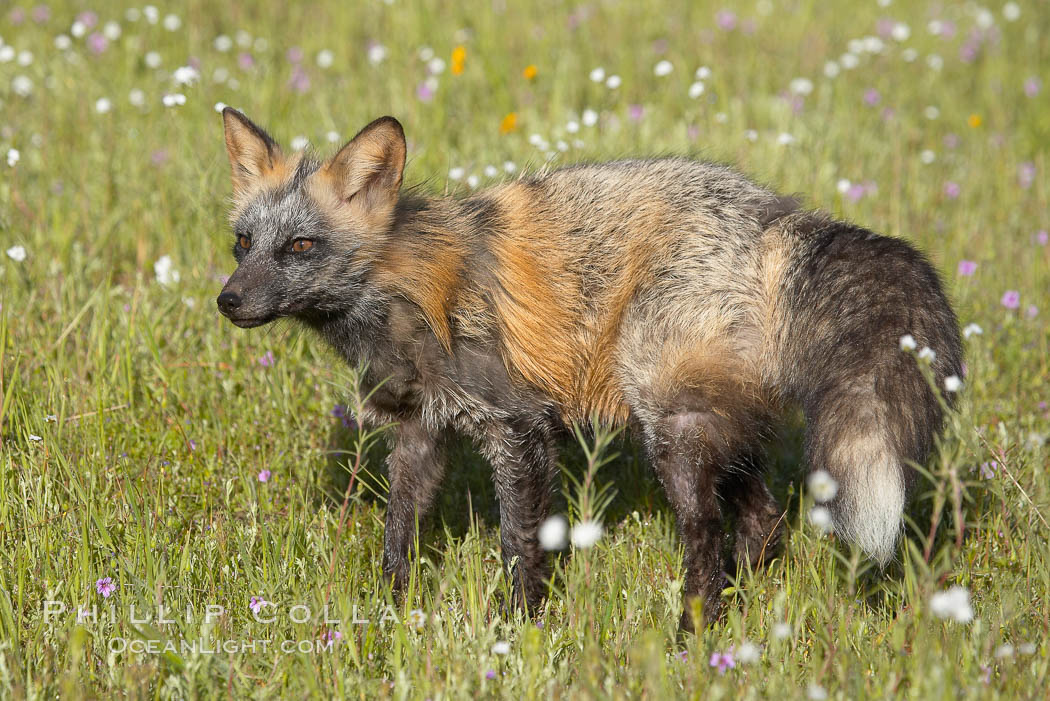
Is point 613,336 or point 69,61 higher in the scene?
point 69,61

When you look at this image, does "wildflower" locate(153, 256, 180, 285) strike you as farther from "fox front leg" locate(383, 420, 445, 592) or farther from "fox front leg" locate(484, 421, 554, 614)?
"fox front leg" locate(484, 421, 554, 614)

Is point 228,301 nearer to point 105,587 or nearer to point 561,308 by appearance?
point 105,587

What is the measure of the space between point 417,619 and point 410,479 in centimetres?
113

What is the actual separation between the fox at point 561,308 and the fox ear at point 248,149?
1cm

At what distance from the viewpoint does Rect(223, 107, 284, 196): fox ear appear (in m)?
4.57

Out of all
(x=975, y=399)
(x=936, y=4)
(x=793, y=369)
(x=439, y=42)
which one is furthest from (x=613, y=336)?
(x=936, y=4)

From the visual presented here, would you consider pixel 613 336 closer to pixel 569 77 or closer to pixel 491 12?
pixel 569 77

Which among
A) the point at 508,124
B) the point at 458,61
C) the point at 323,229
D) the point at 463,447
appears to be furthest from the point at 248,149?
the point at 458,61

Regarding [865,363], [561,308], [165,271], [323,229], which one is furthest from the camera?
[165,271]

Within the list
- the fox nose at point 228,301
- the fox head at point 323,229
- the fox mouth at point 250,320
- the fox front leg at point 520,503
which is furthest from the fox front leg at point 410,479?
the fox nose at point 228,301

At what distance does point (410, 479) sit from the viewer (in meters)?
4.68

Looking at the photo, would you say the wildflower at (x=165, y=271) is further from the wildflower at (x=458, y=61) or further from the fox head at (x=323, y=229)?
the wildflower at (x=458, y=61)

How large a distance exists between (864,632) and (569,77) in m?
6.12

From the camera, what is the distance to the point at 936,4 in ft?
36.2
